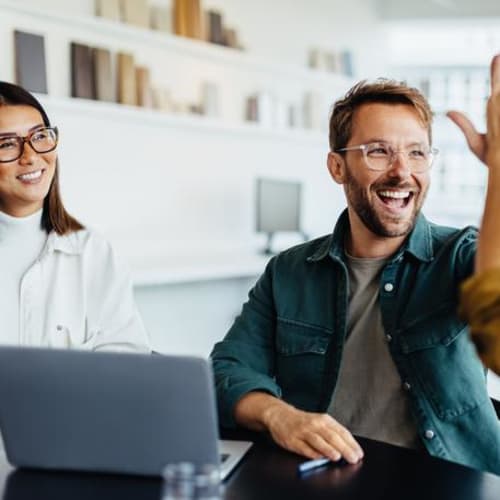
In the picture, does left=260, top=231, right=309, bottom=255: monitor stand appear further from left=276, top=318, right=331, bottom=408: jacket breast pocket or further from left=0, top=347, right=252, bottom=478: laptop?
left=0, top=347, right=252, bottom=478: laptop

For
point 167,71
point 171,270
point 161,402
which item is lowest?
point 171,270

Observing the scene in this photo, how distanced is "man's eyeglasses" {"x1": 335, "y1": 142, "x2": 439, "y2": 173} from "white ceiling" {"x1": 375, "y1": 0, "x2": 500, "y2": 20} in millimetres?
4661

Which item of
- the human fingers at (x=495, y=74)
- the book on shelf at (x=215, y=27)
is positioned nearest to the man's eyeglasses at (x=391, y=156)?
the human fingers at (x=495, y=74)

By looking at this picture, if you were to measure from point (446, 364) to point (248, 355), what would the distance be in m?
0.41

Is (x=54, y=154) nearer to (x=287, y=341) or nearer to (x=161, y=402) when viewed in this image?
(x=287, y=341)

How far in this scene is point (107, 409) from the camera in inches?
45.4

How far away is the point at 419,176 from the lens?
5.80 ft

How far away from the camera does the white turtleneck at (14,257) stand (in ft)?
6.64

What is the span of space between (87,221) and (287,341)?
2.90 meters

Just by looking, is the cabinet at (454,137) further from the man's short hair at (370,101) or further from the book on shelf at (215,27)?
the man's short hair at (370,101)

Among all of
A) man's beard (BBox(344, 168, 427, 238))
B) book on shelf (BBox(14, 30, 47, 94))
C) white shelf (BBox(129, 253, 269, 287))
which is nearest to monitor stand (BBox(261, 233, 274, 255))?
white shelf (BBox(129, 253, 269, 287))

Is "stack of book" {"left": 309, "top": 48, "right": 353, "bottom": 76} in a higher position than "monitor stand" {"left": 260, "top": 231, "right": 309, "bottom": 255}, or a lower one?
higher

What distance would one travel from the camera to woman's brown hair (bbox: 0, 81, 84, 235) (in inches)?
84.4

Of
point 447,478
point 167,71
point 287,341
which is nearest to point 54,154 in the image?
point 287,341
